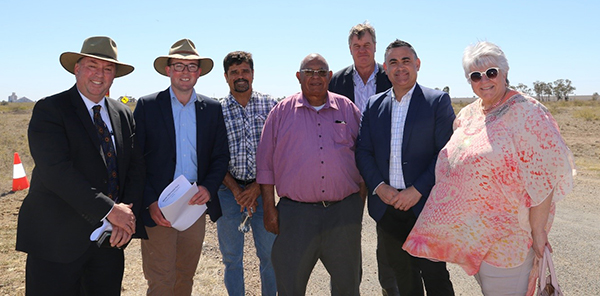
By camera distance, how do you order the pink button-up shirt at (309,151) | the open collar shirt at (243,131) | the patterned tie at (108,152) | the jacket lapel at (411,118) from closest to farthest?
the patterned tie at (108,152)
the jacket lapel at (411,118)
the pink button-up shirt at (309,151)
the open collar shirt at (243,131)

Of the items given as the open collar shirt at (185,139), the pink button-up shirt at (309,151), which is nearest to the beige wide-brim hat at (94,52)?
the open collar shirt at (185,139)

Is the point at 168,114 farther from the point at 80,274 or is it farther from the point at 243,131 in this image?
the point at 80,274

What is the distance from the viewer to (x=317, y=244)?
3.50 m

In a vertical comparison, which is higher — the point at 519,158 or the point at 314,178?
the point at 519,158

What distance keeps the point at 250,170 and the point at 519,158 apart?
235 cm

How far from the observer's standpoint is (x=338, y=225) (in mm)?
3477

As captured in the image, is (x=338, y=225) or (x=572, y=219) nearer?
(x=338, y=225)

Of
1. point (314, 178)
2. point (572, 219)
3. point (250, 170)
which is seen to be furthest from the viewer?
point (572, 219)

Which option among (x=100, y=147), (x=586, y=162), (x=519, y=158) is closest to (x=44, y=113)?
(x=100, y=147)

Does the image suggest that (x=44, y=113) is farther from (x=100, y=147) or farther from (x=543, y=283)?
(x=543, y=283)

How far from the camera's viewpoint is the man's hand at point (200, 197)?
11.4 ft

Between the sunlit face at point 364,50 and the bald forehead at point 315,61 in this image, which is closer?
the bald forehead at point 315,61

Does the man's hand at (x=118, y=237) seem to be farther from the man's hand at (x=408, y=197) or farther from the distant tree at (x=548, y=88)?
the distant tree at (x=548, y=88)

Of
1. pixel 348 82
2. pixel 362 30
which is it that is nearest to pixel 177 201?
pixel 348 82
